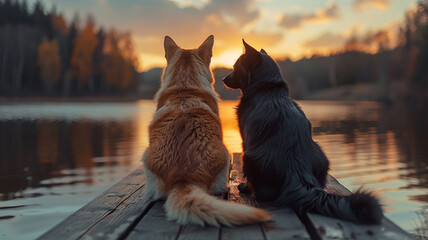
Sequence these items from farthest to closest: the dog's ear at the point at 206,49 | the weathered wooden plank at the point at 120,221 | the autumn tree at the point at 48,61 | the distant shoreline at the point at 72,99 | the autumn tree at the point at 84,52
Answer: the autumn tree at the point at 84,52, the autumn tree at the point at 48,61, the distant shoreline at the point at 72,99, the dog's ear at the point at 206,49, the weathered wooden plank at the point at 120,221

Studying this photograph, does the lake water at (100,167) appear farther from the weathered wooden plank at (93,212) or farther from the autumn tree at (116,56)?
the autumn tree at (116,56)

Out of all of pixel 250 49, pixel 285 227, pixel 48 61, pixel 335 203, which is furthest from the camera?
pixel 48 61

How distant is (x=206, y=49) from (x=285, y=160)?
1.74 meters

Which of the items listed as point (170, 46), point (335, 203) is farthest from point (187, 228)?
point (170, 46)

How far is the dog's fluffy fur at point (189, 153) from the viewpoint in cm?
250

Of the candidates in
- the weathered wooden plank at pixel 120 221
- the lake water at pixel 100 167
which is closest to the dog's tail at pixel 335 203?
the lake water at pixel 100 167

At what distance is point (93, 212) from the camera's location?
299 centimetres

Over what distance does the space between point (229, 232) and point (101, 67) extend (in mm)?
59735

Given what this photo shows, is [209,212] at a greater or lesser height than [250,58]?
lesser

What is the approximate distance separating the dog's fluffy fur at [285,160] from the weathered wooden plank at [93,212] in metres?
1.33

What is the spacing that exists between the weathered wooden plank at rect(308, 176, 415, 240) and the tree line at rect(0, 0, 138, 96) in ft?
184

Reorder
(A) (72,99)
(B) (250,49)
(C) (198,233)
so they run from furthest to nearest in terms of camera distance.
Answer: (A) (72,99), (B) (250,49), (C) (198,233)

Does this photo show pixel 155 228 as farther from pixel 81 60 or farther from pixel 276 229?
pixel 81 60

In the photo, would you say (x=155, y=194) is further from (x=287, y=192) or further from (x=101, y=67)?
(x=101, y=67)
